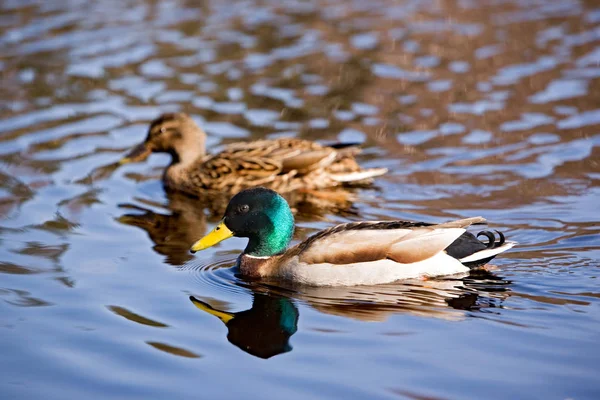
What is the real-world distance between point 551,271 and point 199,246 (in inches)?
106

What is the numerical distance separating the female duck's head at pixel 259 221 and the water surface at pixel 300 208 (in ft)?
1.02

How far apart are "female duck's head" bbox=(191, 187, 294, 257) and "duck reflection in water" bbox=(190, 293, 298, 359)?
57cm

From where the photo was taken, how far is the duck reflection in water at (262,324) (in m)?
6.28

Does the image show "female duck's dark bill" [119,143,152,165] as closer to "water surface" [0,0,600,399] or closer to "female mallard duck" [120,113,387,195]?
"water surface" [0,0,600,399]

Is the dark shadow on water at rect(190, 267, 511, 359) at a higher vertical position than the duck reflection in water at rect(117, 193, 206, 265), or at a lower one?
lower

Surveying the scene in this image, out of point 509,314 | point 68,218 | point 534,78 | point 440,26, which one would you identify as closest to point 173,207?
point 68,218

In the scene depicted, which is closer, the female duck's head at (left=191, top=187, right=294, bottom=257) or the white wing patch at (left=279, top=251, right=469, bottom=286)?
the white wing patch at (left=279, top=251, right=469, bottom=286)

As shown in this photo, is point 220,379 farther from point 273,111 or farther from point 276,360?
point 273,111

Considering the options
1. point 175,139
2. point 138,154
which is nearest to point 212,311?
point 175,139

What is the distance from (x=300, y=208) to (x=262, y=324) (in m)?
3.25

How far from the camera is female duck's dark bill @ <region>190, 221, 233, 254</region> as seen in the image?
25.6ft

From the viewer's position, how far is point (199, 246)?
25.5 ft

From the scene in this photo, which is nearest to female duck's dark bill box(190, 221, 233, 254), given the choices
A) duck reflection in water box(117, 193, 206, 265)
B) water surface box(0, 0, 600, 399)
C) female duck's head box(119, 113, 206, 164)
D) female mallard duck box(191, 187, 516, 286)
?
water surface box(0, 0, 600, 399)

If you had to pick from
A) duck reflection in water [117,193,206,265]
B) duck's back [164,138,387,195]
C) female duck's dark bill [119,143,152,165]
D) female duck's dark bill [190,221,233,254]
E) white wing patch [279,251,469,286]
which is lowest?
white wing patch [279,251,469,286]
